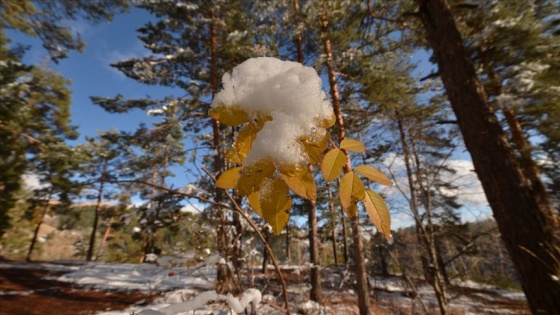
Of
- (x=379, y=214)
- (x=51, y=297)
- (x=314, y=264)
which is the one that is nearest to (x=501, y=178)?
(x=379, y=214)

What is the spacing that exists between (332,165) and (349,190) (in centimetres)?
5

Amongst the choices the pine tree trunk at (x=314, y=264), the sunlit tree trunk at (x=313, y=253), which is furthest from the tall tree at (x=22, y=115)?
the pine tree trunk at (x=314, y=264)

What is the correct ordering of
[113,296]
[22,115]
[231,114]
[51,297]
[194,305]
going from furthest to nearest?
[22,115] → [113,296] → [51,297] → [194,305] → [231,114]

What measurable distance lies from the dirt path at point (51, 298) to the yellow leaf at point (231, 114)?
238 inches

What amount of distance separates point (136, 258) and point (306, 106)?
69.4ft

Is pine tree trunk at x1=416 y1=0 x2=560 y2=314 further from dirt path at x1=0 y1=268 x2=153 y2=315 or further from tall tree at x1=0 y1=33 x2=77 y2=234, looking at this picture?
tall tree at x1=0 y1=33 x2=77 y2=234

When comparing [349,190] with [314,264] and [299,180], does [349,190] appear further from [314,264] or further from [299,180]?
[314,264]

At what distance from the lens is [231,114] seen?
0.40 m

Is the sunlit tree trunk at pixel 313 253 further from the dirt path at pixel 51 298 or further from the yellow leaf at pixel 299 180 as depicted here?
the yellow leaf at pixel 299 180

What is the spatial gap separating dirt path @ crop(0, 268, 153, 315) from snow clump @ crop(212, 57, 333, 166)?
19.9 feet

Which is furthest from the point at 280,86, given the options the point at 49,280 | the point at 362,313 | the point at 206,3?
the point at 49,280

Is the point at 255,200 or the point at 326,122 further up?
the point at 326,122

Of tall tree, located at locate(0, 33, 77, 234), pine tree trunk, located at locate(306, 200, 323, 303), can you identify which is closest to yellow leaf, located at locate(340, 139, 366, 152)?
pine tree trunk, located at locate(306, 200, 323, 303)

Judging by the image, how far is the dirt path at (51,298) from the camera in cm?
593
